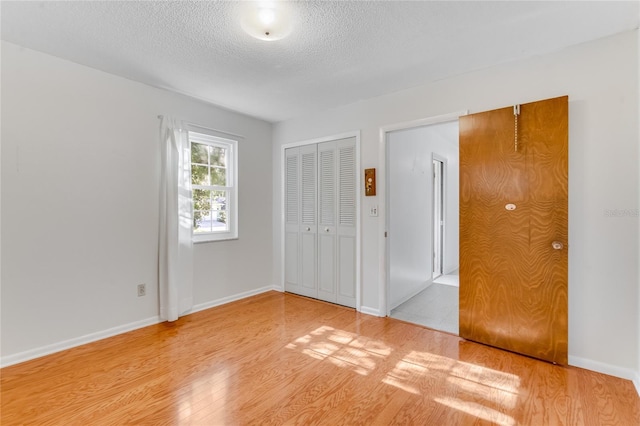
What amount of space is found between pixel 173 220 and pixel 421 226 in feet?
10.6

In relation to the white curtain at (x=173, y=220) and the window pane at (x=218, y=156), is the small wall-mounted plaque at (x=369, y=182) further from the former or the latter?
the white curtain at (x=173, y=220)

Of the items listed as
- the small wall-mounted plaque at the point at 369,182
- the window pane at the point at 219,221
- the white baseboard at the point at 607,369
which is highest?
the small wall-mounted plaque at the point at 369,182

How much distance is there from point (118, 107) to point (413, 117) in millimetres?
2864

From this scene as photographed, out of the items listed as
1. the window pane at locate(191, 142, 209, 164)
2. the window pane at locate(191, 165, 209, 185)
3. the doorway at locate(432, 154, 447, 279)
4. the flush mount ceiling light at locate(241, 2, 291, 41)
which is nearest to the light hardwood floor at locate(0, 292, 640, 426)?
the window pane at locate(191, 165, 209, 185)

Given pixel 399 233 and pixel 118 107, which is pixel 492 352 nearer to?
pixel 399 233

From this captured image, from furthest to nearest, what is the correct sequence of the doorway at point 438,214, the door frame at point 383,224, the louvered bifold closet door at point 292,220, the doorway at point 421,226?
1. the doorway at point 438,214
2. the louvered bifold closet door at point 292,220
3. the doorway at point 421,226
4. the door frame at point 383,224

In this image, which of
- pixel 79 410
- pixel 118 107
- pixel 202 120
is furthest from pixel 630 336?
pixel 118 107

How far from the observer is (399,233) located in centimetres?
377

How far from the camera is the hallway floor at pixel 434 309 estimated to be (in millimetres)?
3188

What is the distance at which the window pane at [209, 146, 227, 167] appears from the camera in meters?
3.81

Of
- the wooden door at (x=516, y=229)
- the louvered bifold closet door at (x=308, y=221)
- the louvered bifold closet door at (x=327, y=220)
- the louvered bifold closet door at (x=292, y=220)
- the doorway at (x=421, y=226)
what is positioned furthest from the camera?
the louvered bifold closet door at (x=292, y=220)

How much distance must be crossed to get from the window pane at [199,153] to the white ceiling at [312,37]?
77 cm

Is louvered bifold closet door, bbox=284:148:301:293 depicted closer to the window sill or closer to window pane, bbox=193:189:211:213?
the window sill

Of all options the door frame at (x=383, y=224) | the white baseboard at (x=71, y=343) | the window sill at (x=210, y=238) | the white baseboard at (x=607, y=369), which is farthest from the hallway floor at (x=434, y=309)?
the white baseboard at (x=71, y=343)
